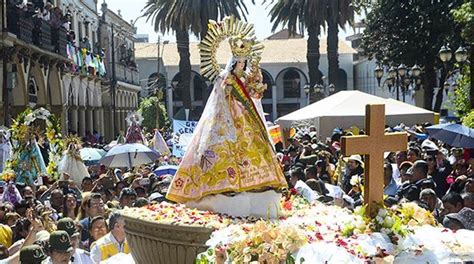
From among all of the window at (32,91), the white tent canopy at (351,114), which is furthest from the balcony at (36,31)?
the white tent canopy at (351,114)

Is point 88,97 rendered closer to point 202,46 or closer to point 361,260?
point 202,46

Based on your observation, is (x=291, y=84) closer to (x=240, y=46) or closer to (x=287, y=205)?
(x=240, y=46)

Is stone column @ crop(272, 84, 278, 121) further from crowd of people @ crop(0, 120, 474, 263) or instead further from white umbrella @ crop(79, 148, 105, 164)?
crowd of people @ crop(0, 120, 474, 263)

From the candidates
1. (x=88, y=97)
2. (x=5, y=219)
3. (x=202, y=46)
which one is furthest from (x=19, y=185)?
(x=88, y=97)

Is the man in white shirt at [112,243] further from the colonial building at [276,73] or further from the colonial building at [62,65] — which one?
the colonial building at [276,73]

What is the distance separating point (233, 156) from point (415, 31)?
24.5m

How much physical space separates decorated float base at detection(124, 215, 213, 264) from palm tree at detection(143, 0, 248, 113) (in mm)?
26523

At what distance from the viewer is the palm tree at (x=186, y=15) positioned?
111ft

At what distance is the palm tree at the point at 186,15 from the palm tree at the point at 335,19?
4.18 meters

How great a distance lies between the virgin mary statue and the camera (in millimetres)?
6441

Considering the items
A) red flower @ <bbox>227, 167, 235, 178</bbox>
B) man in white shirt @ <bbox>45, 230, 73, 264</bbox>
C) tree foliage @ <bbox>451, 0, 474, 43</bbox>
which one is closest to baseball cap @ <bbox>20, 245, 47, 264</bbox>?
man in white shirt @ <bbox>45, 230, 73, 264</bbox>

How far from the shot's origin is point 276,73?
6506 cm

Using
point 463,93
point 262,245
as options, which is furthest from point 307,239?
point 463,93

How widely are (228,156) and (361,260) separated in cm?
201
